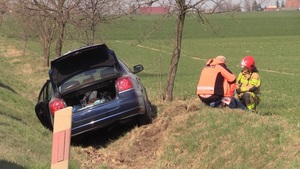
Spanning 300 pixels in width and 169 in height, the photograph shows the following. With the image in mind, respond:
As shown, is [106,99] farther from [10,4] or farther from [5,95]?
[10,4]

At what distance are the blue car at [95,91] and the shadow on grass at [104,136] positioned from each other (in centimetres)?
39

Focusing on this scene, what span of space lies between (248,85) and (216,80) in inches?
31.1

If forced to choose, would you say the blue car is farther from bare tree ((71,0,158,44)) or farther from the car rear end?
bare tree ((71,0,158,44))

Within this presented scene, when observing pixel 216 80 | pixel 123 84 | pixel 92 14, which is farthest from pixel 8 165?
pixel 92 14

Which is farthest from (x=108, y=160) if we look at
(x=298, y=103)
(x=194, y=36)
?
(x=194, y=36)

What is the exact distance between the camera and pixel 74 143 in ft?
35.0

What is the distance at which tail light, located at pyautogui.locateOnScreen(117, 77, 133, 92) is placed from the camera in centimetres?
991

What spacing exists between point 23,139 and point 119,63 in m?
2.30

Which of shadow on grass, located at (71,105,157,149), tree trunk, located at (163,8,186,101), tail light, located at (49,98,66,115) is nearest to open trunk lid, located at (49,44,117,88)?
tail light, located at (49,98,66,115)

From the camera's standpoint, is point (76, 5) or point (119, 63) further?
point (76, 5)

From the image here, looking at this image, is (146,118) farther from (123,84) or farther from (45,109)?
(45,109)

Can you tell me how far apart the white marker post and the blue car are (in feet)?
14.7

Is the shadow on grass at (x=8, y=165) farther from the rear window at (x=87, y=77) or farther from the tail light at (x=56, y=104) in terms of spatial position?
the rear window at (x=87, y=77)

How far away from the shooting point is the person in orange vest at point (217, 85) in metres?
10.1
